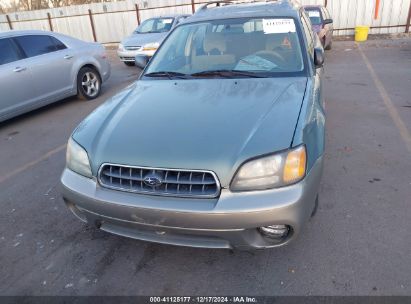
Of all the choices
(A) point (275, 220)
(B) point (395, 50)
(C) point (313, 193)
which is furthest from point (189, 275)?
(B) point (395, 50)

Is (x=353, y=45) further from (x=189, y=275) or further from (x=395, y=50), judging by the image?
(x=189, y=275)

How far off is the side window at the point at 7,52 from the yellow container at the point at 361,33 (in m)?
12.6

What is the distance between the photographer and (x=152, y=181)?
199 cm

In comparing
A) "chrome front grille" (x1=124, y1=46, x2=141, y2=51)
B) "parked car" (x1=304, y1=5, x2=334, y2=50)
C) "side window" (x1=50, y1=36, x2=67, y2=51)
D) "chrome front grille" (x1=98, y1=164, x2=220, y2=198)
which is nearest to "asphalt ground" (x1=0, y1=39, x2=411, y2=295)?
"chrome front grille" (x1=98, y1=164, x2=220, y2=198)

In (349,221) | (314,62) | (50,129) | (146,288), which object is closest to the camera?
(146,288)

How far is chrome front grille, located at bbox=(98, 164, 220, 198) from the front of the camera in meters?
1.95

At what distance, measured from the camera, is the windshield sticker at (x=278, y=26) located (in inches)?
129

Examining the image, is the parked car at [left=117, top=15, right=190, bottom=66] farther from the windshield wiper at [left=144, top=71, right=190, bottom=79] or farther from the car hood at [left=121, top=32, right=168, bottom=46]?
the windshield wiper at [left=144, top=71, right=190, bottom=79]

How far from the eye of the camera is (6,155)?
4.73m

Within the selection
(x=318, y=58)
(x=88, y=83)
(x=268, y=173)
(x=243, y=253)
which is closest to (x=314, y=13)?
(x=88, y=83)

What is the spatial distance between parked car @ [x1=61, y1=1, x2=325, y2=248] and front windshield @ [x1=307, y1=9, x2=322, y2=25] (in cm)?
876

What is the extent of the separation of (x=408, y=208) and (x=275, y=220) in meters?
1.70

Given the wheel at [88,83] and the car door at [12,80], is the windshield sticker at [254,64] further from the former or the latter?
the wheel at [88,83]

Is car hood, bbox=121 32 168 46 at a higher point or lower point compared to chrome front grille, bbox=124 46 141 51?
higher
